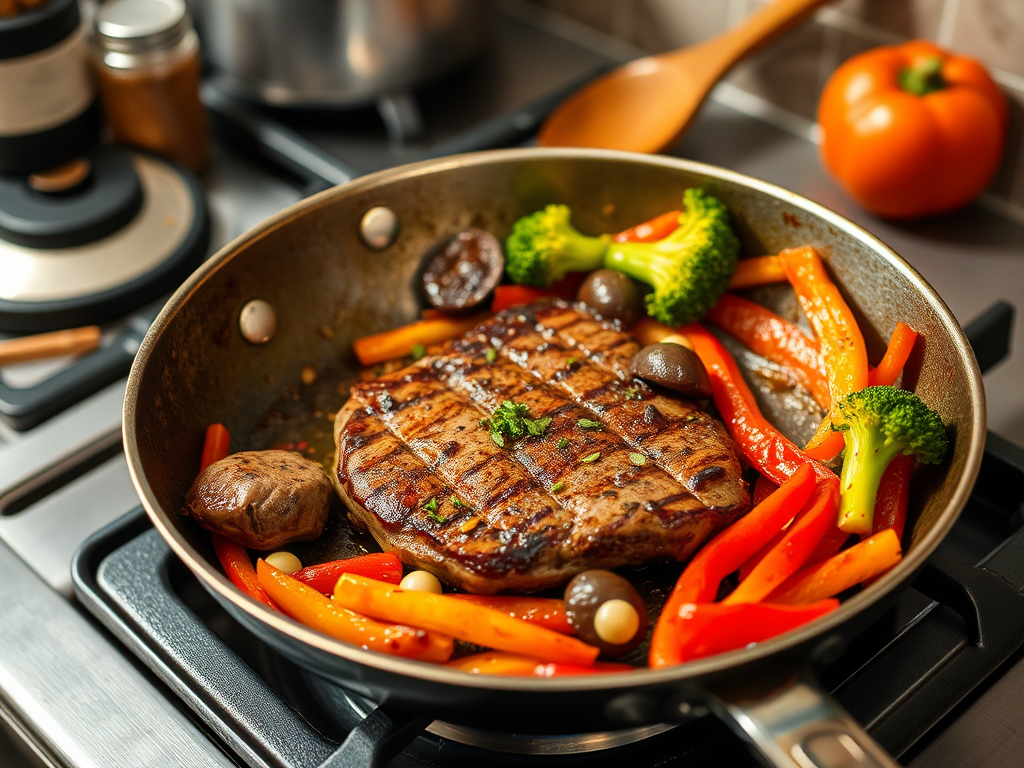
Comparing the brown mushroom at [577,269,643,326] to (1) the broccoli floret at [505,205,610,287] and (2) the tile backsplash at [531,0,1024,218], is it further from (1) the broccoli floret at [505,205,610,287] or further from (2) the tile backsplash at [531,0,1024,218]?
(2) the tile backsplash at [531,0,1024,218]

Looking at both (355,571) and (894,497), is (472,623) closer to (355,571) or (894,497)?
(355,571)

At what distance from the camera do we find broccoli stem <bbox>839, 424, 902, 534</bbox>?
4.14ft

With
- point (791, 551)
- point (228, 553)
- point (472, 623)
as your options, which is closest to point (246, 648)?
point (228, 553)

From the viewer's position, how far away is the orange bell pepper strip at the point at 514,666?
114 centimetres

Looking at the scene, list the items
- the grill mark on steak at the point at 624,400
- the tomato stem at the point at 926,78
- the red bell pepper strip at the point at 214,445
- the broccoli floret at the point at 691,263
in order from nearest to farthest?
the grill mark on steak at the point at 624,400
the red bell pepper strip at the point at 214,445
the broccoli floret at the point at 691,263
the tomato stem at the point at 926,78

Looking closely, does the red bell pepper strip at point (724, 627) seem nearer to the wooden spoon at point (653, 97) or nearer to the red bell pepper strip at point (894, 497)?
the red bell pepper strip at point (894, 497)

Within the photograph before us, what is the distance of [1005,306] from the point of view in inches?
63.8

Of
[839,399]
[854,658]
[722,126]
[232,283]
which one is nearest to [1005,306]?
[839,399]

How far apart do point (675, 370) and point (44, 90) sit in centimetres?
134

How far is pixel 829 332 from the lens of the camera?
4.89 ft

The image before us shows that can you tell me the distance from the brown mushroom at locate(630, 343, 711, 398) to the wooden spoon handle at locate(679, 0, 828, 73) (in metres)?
0.84

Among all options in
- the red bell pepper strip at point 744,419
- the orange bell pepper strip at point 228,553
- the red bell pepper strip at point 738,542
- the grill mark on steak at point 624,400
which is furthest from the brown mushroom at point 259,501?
the red bell pepper strip at point 744,419

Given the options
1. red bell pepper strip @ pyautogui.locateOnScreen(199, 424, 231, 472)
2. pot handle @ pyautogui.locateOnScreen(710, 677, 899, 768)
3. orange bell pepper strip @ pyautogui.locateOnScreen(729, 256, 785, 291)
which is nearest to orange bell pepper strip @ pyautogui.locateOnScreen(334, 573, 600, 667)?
pot handle @ pyautogui.locateOnScreen(710, 677, 899, 768)

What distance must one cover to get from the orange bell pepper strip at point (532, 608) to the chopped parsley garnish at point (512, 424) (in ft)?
0.74
